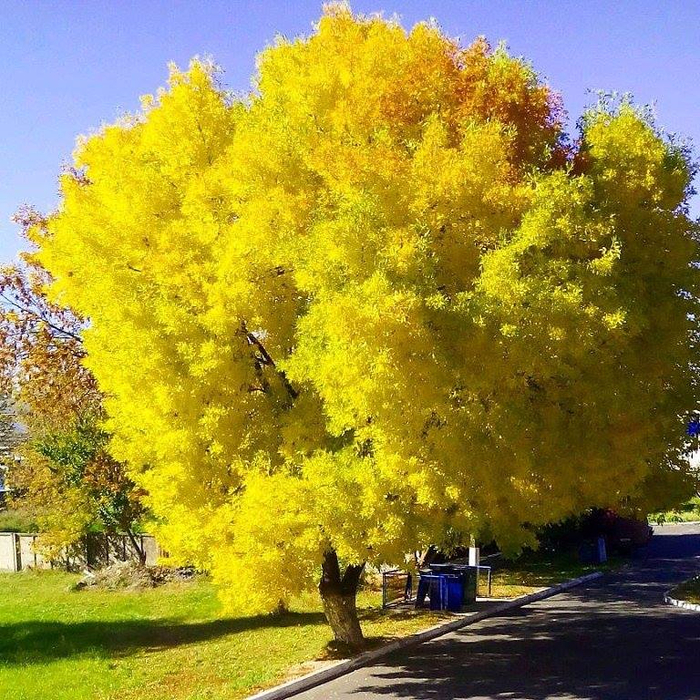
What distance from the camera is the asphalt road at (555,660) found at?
1159 cm

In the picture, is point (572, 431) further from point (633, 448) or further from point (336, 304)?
point (336, 304)

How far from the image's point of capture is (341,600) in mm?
14047

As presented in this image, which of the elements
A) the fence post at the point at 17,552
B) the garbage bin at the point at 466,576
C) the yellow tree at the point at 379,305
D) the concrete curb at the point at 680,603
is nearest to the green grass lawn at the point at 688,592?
the concrete curb at the point at 680,603

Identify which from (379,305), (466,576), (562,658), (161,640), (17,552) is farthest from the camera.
→ (17,552)

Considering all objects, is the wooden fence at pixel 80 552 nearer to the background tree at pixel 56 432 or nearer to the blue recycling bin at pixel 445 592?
the background tree at pixel 56 432

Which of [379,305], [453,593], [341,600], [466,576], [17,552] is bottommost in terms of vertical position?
[453,593]

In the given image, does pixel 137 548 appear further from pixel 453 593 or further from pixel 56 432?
pixel 453 593

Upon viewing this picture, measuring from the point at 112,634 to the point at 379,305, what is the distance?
480 inches


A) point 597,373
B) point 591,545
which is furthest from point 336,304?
point 591,545

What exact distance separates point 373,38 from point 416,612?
40.4 ft

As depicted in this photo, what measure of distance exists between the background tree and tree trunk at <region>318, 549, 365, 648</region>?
7847 mm

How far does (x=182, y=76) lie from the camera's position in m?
13.5

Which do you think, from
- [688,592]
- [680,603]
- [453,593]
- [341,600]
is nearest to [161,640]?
[341,600]

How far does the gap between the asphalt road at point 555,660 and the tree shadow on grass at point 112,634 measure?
422 centimetres
